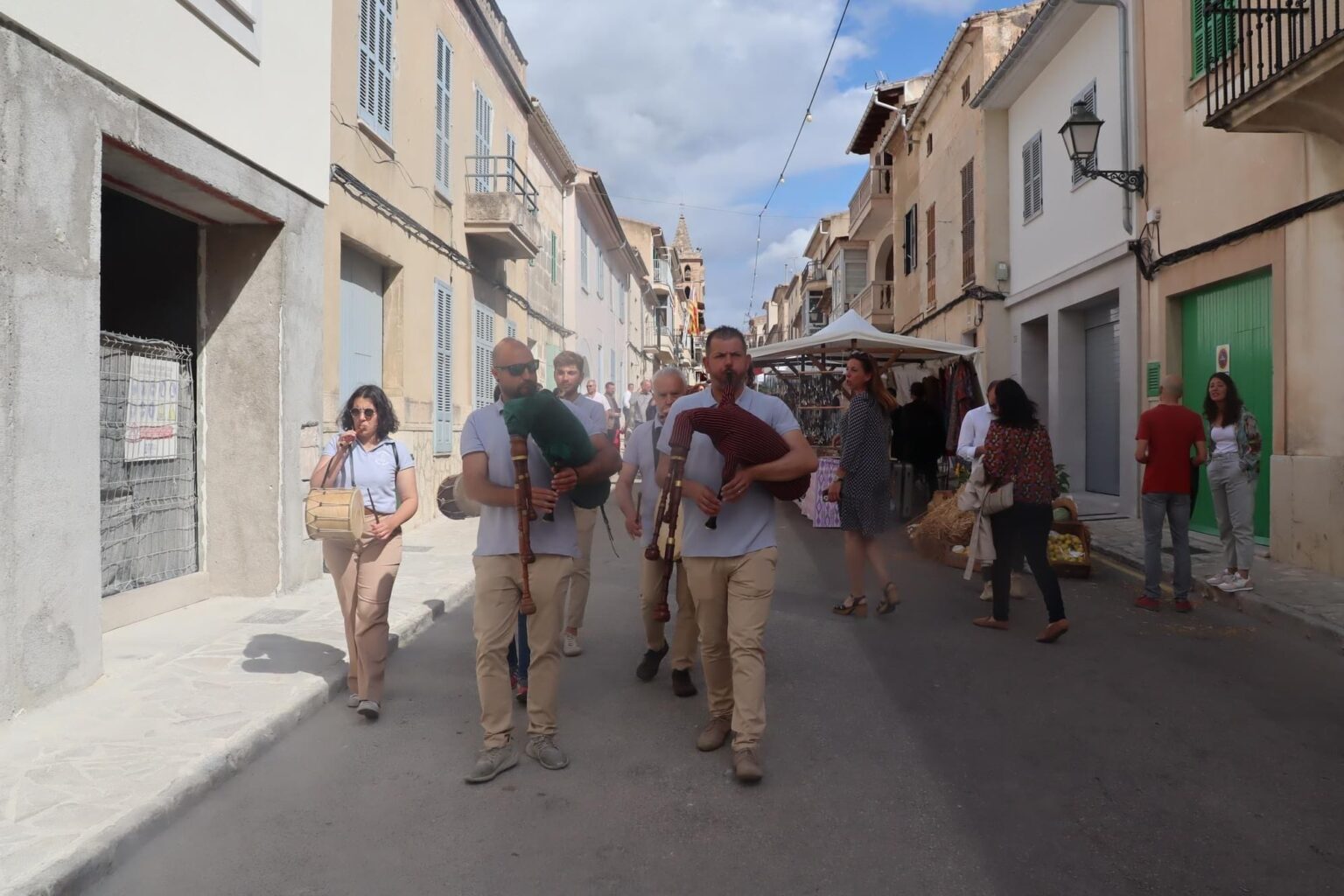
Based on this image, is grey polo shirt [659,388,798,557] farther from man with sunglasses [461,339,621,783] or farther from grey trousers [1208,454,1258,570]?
grey trousers [1208,454,1258,570]

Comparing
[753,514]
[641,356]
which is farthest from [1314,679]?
[641,356]

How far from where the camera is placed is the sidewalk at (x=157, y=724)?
132 inches

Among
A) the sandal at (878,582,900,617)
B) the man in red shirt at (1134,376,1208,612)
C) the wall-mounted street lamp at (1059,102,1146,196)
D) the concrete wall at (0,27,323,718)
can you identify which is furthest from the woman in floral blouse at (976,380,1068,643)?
the wall-mounted street lamp at (1059,102,1146,196)

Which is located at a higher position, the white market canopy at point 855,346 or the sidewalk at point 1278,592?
the white market canopy at point 855,346

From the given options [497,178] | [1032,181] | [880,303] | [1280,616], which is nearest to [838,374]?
[1032,181]

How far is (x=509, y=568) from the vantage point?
13.3 ft

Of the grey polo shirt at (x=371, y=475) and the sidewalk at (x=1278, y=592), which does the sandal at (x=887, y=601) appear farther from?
the grey polo shirt at (x=371, y=475)

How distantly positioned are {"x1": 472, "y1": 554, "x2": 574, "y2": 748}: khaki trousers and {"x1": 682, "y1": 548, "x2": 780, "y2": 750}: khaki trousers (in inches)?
23.0

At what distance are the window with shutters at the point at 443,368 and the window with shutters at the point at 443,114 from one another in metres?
1.37

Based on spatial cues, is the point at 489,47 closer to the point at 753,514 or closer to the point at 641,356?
the point at 753,514

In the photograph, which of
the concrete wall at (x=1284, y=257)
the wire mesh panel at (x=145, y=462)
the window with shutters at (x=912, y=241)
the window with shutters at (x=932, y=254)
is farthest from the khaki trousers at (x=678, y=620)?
the window with shutters at (x=912, y=241)

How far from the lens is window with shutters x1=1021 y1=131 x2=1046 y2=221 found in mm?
16375

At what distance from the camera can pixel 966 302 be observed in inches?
763

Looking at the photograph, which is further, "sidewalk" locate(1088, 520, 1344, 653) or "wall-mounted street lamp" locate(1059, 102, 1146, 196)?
"wall-mounted street lamp" locate(1059, 102, 1146, 196)
